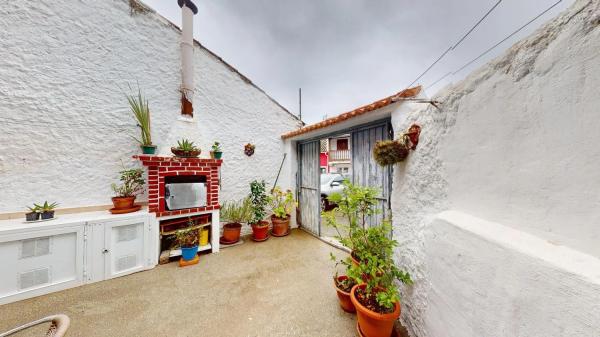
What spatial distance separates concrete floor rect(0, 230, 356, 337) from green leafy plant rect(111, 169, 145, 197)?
4.56 ft

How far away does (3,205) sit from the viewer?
8.84 ft

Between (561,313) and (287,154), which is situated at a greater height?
(287,154)

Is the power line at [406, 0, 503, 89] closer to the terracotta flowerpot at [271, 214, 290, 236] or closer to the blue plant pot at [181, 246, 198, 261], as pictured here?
the terracotta flowerpot at [271, 214, 290, 236]

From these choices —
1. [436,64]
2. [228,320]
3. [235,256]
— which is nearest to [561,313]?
[436,64]

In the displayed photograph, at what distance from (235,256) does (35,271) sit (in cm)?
250

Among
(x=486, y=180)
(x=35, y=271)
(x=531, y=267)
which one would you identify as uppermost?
(x=486, y=180)

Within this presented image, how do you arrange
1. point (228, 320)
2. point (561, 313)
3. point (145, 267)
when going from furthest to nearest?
point (145, 267) < point (228, 320) < point (561, 313)

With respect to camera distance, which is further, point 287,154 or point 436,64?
point 287,154

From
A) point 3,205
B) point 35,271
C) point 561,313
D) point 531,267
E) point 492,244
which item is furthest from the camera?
point 3,205

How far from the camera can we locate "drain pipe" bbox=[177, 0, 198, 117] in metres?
3.83

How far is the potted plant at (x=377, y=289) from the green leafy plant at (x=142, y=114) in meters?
3.89

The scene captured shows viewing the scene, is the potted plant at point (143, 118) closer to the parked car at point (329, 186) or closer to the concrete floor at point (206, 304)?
the concrete floor at point (206, 304)

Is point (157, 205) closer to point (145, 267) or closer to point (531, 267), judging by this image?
point (145, 267)

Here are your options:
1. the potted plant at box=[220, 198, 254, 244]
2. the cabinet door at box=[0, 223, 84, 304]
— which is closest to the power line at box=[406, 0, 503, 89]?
the potted plant at box=[220, 198, 254, 244]
